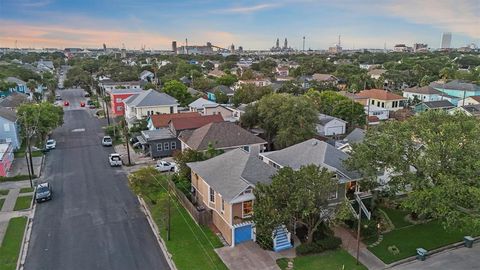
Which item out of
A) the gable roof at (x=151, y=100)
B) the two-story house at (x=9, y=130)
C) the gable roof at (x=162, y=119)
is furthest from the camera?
the gable roof at (x=151, y=100)

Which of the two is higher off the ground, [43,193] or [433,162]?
[433,162]

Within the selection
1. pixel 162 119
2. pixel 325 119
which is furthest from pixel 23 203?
pixel 325 119

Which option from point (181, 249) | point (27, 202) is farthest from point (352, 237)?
point (27, 202)

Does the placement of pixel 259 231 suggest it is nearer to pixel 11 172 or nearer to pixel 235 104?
pixel 11 172

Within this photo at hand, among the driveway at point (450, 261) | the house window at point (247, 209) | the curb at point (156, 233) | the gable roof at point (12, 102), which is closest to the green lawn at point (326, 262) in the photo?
the driveway at point (450, 261)

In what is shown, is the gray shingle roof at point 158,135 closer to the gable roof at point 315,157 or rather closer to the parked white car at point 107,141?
the parked white car at point 107,141

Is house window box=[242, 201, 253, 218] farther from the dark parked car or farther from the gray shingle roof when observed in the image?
the gray shingle roof

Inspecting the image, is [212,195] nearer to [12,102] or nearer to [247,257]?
[247,257]
